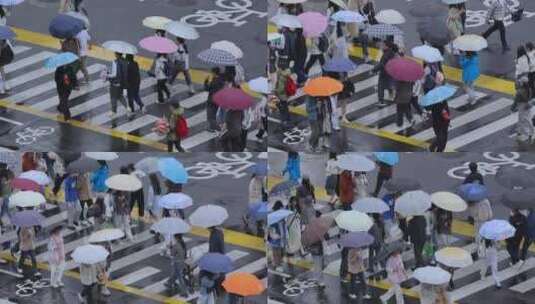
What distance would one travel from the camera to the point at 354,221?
149ft

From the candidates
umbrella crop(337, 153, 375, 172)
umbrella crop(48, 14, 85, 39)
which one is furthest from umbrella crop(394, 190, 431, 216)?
umbrella crop(48, 14, 85, 39)

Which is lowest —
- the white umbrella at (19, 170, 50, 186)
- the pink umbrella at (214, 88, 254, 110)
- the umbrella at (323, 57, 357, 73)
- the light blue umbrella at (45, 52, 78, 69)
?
the white umbrella at (19, 170, 50, 186)

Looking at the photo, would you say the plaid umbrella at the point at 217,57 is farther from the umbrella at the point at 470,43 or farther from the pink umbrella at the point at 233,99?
the umbrella at the point at 470,43

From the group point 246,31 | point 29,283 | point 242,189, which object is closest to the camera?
point 29,283

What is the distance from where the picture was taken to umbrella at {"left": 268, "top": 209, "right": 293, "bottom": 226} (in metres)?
46.3

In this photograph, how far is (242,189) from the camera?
4997 cm

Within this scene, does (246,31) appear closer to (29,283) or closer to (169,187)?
(169,187)

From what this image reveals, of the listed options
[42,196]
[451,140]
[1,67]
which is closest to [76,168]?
[42,196]

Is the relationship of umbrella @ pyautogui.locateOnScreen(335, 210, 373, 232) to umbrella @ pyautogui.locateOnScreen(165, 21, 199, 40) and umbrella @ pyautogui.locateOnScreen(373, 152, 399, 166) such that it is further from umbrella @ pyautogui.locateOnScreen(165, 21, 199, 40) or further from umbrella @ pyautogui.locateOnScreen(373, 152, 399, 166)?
umbrella @ pyautogui.locateOnScreen(165, 21, 199, 40)

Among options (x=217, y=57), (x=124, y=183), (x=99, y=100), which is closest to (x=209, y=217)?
(x=124, y=183)

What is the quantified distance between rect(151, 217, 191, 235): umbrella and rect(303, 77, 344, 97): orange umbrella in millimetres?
5035

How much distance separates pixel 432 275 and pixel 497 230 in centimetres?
213

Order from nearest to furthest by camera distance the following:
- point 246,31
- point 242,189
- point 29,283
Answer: point 29,283 → point 242,189 → point 246,31

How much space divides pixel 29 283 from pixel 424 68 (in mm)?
10773
